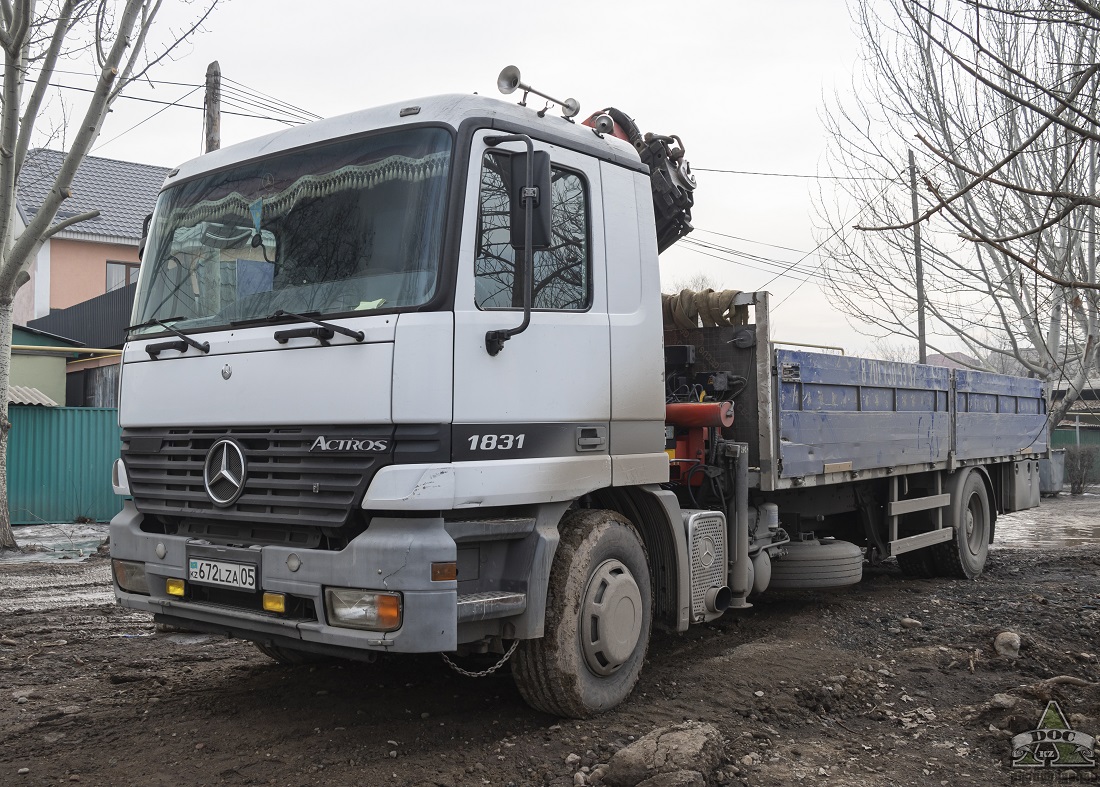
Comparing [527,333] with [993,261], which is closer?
[527,333]

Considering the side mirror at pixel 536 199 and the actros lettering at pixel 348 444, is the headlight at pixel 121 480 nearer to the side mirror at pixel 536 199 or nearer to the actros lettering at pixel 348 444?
the actros lettering at pixel 348 444

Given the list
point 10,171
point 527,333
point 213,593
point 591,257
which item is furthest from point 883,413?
point 10,171

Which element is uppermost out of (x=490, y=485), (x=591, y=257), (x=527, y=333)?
(x=591, y=257)

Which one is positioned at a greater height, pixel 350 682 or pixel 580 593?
pixel 580 593

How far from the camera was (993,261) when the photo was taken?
1892 cm

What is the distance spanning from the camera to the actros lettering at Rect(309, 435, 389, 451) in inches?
156

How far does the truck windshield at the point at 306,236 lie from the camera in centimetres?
414

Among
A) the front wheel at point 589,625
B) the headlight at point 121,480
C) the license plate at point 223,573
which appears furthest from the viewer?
the headlight at point 121,480

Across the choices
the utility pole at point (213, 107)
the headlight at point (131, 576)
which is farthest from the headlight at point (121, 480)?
the utility pole at point (213, 107)

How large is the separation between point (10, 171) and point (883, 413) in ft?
30.8

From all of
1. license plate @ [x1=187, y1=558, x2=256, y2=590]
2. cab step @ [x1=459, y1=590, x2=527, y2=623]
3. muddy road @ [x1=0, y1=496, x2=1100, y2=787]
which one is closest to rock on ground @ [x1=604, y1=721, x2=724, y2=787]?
muddy road @ [x1=0, y1=496, x2=1100, y2=787]

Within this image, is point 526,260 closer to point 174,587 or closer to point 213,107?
point 174,587

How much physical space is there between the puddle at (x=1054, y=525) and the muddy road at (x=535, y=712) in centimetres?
632

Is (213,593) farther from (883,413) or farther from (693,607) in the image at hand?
(883,413)
